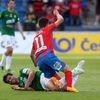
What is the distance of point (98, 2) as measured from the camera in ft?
110

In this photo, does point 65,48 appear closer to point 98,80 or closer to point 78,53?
point 78,53

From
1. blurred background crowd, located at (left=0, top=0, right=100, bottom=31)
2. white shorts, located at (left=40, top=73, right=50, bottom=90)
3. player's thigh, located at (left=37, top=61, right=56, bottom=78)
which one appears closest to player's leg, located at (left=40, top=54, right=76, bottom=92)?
player's thigh, located at (left=37, top=61, right=56, bottom=78)

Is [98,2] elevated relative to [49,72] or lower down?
lower down

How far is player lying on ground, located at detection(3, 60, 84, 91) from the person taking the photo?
490 inches

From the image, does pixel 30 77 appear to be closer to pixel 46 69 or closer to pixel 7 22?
pixel 46 69

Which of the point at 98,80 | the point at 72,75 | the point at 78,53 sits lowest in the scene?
the point at 78,53

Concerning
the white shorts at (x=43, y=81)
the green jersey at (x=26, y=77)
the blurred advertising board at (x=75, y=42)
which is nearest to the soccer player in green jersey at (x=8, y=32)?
the green jersey at (x=26, y=77)

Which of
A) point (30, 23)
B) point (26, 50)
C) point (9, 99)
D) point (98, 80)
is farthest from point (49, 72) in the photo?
point (30, 23)

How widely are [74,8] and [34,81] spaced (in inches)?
764

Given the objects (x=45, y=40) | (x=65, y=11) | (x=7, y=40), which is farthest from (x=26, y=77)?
(x=65, y=11)

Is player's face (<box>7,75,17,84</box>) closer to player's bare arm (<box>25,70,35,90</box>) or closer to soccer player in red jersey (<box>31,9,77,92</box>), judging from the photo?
player's bare arm (<box>25,70,35,90</box>)

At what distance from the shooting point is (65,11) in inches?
1247

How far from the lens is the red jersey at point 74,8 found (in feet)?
103

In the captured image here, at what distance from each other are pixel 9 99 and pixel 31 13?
1908cm
